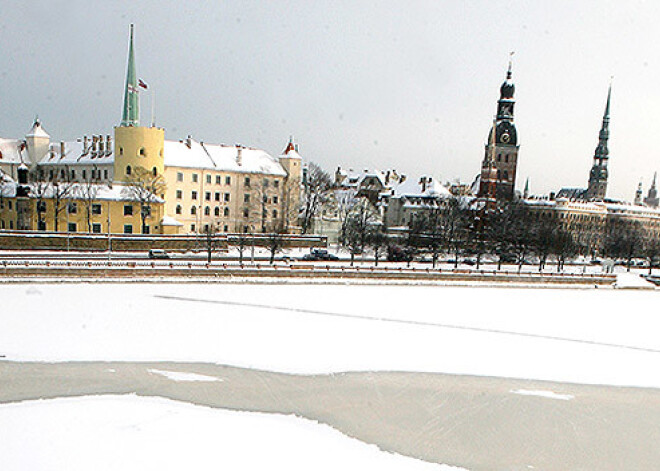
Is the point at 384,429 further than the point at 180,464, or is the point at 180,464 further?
the point at 384,429

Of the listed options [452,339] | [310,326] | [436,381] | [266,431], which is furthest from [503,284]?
[266,431]

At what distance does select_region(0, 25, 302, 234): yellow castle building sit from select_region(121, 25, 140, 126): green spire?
0.10 metres

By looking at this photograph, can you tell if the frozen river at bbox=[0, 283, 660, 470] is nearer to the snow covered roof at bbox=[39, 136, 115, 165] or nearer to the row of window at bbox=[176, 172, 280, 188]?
the row of window at bbox=[176, 172, 280, 188]

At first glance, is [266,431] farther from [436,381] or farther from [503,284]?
[503,284]

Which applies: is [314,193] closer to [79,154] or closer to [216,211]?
[216,211]

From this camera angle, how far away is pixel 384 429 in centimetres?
1180

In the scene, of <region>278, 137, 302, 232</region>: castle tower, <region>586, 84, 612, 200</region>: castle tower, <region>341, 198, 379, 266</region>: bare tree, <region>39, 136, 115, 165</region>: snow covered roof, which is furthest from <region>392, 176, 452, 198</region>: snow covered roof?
<region>586, 84, 612, 200</region>: castle tower

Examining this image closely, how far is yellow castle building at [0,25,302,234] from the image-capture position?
41.5 m

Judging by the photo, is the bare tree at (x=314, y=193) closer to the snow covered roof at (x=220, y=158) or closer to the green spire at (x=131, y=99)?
the snow covered roof at (x=220, y=158)

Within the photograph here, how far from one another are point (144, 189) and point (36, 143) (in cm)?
2821

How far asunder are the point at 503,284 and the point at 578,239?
114 feet

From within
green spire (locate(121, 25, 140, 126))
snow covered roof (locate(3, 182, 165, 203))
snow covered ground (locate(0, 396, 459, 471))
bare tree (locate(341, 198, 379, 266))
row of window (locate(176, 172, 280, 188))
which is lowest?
snow covered ground (locate(0, 396, 459, 471))

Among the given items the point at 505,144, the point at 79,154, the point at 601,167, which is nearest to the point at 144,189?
the point at 79,154

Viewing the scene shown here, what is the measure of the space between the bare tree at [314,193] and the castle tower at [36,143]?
33704 millimetres
